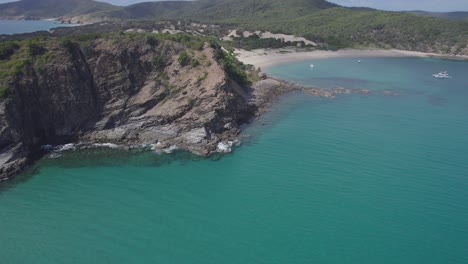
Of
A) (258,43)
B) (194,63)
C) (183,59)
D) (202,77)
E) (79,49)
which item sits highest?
(258,43)

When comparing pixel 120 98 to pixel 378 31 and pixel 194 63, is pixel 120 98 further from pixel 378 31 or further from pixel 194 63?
pixel 378 31

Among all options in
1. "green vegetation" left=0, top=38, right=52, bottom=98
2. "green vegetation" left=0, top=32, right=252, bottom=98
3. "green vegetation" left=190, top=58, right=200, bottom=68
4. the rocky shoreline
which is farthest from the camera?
"green vegetation" left=190, top=58, right=200, bottom=68

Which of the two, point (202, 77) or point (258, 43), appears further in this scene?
point (258, 43)

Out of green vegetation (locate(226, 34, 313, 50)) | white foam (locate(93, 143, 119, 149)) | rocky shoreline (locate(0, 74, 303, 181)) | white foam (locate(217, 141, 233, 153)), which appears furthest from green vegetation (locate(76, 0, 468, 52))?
white foam (locate(93, 143, 119, 149))

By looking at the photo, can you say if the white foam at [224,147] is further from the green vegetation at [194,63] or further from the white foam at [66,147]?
the white foam at [66,147]

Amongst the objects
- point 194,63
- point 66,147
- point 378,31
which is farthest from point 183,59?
point 378,31

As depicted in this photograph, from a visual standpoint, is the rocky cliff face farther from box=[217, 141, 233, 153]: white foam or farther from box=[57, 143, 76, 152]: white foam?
box=[57, 143, 76, 152]: white foam
